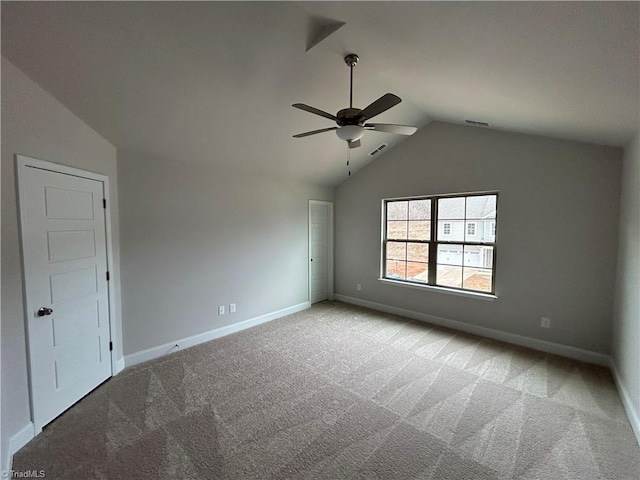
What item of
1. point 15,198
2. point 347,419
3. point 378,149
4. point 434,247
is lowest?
point 347,419

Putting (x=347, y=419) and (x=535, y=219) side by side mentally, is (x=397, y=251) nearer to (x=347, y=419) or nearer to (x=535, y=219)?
(x=535, y=219)

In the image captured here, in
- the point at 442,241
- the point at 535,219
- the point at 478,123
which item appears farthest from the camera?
the point at 442,241

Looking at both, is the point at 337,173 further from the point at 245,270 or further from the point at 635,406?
the point at 635,406

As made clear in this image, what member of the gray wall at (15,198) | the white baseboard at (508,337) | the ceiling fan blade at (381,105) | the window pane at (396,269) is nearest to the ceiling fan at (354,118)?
the ceiling fan blade at (381,105)

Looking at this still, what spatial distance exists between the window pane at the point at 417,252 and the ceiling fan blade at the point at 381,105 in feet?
10.0

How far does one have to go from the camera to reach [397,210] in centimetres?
493

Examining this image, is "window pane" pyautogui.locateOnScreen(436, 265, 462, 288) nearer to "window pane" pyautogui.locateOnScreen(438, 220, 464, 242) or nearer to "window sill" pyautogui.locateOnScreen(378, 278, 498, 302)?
"window sill" pyautogui.locateOnScreen(378, 278, 498, 302)

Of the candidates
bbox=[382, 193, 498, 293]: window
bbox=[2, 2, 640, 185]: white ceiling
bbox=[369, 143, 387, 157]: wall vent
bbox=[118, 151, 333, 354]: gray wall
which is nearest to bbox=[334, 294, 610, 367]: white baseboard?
bbox=[382, 193, 498, 293]: window

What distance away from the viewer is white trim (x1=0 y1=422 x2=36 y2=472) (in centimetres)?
175

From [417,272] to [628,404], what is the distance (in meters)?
2.72

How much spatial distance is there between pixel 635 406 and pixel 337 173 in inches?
179

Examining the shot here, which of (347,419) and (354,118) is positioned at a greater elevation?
(354,118)

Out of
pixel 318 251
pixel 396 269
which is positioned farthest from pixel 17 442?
pixel 396 269

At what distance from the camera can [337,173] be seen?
5117 mm
